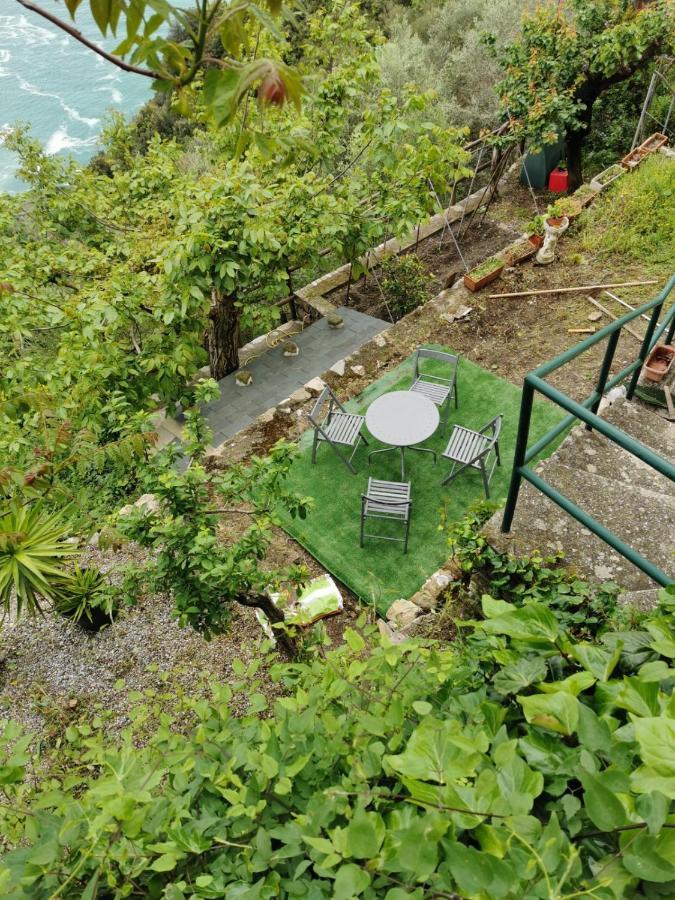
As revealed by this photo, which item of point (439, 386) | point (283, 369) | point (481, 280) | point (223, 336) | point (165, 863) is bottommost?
point (283, 369)

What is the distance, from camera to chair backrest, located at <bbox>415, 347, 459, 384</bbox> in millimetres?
6199

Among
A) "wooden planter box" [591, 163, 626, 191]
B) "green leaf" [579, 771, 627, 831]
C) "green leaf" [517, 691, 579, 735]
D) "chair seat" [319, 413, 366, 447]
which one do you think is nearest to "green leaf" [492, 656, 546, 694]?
"green leaf" [517, 691, 579, 735]

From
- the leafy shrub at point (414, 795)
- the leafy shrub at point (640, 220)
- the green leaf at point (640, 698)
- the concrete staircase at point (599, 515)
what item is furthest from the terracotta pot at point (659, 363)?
the green leaf at point (640, 698)

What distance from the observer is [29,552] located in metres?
4.03

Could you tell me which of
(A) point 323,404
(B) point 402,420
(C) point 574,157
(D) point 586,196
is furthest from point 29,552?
(C) point 574,157

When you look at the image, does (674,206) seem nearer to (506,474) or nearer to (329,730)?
(506,474)

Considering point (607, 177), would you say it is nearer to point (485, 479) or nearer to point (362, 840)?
point (485, 479)

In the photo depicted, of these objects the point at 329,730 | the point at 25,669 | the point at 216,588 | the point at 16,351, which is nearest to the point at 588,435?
the point at 216,588

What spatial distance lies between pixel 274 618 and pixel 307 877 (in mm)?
2734

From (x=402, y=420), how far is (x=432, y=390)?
2.24ft

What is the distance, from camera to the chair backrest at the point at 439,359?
6199 mm

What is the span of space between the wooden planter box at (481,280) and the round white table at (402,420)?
255 centimetres

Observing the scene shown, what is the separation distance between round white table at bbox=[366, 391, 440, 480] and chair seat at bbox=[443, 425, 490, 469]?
9.6 inches

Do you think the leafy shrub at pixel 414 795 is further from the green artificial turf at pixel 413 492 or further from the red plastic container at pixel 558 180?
the red plastic container at pixel 558 180
